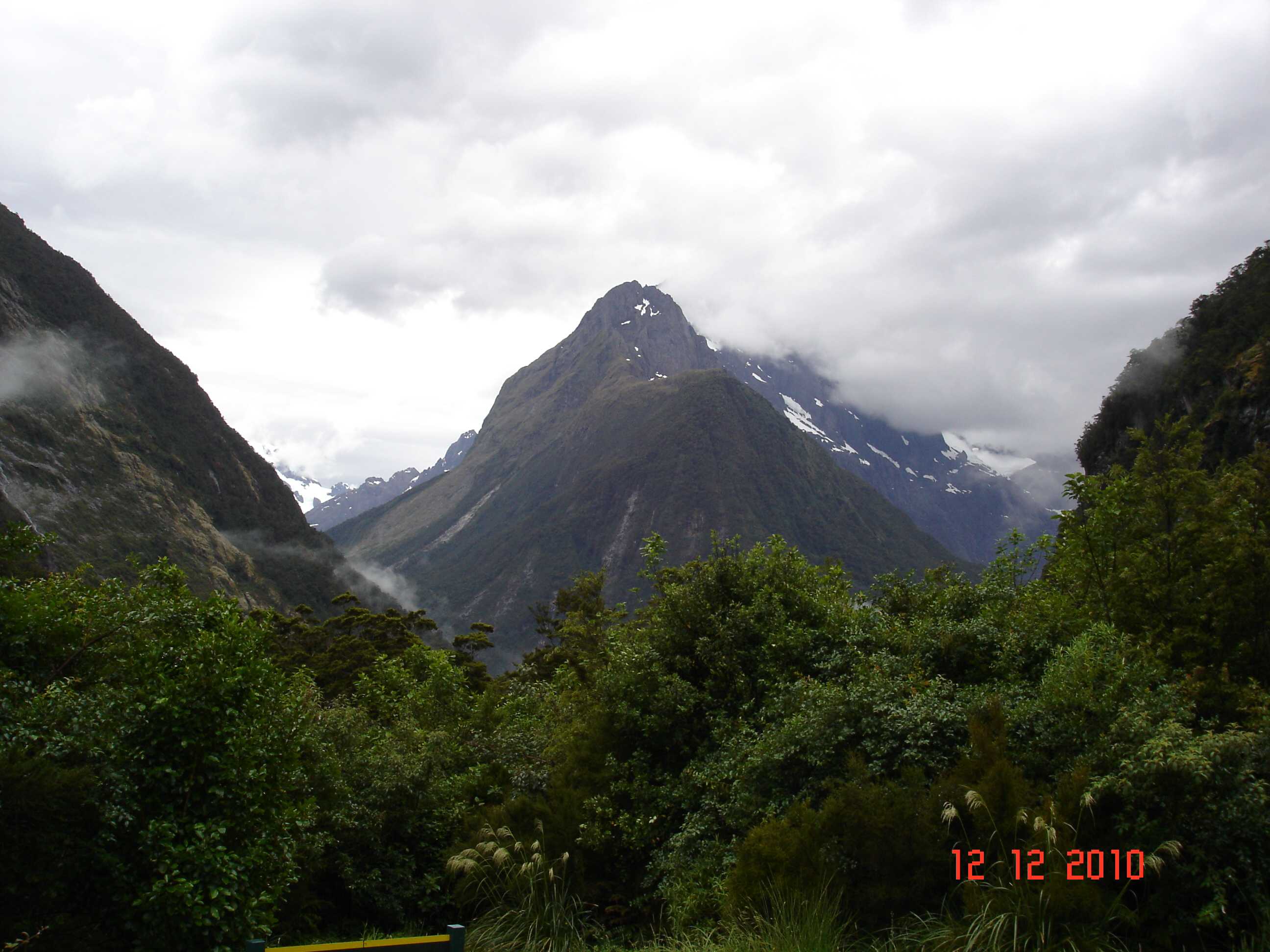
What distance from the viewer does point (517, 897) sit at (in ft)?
34.9

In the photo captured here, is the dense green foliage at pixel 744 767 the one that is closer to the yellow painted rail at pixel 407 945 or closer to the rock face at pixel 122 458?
the yellow painted rail at pixel 407 945

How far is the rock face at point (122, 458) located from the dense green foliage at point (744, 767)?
6416 centimetres

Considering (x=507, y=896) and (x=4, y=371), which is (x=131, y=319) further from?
(x=507, y=896)

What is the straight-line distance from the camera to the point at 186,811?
8.52 metres

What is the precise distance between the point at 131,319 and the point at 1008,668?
435 feet

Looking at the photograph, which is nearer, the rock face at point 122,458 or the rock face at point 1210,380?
the rock face at point 1210,380

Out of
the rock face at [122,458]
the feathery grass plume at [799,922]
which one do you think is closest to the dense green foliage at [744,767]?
the feathery grass plume at [799,922]

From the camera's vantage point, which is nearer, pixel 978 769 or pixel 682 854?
pixel 978 769

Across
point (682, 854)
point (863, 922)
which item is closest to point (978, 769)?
point (863, 922)

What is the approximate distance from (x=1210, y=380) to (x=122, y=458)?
343 feet

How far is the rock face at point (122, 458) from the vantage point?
79.6 metres
